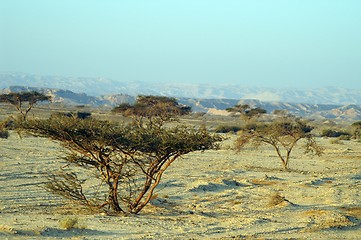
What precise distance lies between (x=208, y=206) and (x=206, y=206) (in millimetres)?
62

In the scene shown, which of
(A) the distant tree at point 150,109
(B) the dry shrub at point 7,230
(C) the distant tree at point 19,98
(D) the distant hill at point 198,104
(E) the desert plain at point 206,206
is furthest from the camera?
(D) the distant hill at point 198,104

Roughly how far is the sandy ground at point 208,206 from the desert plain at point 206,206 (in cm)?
2

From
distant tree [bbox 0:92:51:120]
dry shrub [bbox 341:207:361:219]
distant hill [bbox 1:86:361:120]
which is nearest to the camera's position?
dry shrub [bbox 341:207:361:219]

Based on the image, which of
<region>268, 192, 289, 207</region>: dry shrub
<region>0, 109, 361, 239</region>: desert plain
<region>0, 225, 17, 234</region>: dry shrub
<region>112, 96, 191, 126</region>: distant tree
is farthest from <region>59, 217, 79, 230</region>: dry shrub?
<region>112, 96, 191, 126</region>: distant tree

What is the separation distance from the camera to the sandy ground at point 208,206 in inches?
471

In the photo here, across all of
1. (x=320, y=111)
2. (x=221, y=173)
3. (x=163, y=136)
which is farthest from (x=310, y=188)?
(x=320, y=111)

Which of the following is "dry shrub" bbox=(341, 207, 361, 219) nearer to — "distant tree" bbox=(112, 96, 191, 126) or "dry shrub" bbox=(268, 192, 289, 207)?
"dry shrub" bbox=(268, 192, 289, 207)

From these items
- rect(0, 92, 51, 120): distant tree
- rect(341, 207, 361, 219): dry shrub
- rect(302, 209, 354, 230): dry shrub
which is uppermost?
rect(302, 209, 354, 230): dry shrub

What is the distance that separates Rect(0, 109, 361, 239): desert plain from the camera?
39.1 ft

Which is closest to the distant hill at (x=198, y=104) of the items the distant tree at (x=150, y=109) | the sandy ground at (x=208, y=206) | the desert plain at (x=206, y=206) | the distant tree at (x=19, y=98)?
the distant tree at (x=150, y=109)

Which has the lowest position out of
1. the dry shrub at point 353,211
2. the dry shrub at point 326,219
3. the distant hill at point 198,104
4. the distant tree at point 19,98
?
the distant hill at point 198,104

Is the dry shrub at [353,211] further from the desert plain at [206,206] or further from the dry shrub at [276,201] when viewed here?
the dry shrub at [276,201]

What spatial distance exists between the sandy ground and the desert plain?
23mm

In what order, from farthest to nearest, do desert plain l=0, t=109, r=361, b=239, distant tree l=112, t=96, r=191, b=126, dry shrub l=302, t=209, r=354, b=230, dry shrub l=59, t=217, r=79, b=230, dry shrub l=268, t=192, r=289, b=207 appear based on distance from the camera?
distant tree l=112, t=96, r=191, b=126 → dry shrub l=268, t=192, r=289, b=207 → dry shrub l=302, t=209, r=354, b=230 → desert plain l=0, t=109, r=361, b=239 → dry shrub l=59, t=217, r=79, b=230
